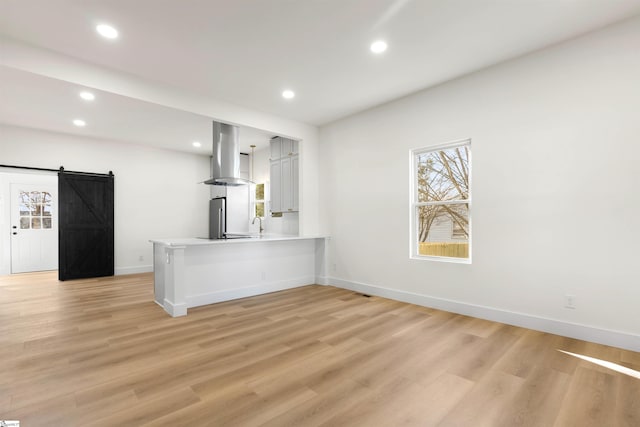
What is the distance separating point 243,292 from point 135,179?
4.33 metres

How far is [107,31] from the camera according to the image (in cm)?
283

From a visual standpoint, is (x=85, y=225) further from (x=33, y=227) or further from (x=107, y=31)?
(x=107, y=31)

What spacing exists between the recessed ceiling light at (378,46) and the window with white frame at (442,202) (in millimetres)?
1529

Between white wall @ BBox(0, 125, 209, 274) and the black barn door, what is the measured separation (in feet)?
0.60

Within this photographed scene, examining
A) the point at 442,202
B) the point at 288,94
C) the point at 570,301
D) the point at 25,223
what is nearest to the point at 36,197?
the point at 25,223

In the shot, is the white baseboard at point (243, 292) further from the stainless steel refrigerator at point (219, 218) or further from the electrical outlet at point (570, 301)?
the electrical outlet at point (570, 301)

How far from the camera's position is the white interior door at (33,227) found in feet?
21.0

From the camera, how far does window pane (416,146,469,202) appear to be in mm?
3805

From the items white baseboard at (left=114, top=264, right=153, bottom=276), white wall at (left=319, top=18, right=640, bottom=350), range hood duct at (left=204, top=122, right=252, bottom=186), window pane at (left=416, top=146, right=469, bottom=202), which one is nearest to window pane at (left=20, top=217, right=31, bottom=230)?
white baseboard at (left=114, top=264, right=153, bottom=276)

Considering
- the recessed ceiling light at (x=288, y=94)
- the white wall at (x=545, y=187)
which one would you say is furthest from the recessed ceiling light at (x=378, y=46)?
the recessed ceiling light at (x=288, y=94)

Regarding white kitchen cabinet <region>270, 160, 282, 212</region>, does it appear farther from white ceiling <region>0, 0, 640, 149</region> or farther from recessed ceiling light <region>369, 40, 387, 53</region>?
recessed ceiling light <region>369, 40, 387, 53</region>

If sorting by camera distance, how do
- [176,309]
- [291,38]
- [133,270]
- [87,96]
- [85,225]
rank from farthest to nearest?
[133,270], [85,225], [87,96], [176,309], [291,38]

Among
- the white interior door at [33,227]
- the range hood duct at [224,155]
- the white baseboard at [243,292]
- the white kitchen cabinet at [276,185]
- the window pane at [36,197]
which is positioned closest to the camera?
the white baseboard at [243,292]

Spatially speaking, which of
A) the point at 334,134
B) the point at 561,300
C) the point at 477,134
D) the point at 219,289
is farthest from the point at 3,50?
the point at 561,300
